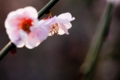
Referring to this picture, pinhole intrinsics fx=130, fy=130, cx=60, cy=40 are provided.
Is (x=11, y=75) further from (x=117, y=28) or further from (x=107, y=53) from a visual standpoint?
(x=117, y=28)

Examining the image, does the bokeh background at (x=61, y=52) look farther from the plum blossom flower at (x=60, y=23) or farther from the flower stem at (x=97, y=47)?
the plum blossom flower at (x=60, y=23)

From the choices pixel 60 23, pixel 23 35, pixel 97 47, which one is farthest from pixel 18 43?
pixel 97 47

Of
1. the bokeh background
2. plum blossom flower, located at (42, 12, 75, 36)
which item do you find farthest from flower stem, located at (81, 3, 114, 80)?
the bokeh background

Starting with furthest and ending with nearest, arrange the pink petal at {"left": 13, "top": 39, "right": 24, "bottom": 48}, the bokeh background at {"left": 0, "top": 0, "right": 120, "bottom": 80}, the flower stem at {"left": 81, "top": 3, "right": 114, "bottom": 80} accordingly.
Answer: the bokeh background at {"left": 0, "top": 0, "right": 120, "bottom": 80}, the flower stem at {"left": 81, "top": 3, "right": 114, "bottom": 80}, the pink petal at {"left": 13, "top": 39, "right": 24, "bottom": 48}

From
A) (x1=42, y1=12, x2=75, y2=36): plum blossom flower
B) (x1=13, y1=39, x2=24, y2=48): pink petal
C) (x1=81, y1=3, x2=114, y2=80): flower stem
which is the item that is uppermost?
(x1=81, y1=3, x2=114, y2=80): flower stem

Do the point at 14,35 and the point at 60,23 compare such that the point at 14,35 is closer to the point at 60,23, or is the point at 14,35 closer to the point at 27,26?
the point at 27,26

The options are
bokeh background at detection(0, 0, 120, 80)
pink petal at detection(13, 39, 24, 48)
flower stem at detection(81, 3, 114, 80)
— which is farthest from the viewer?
bokeh background at detection(0, 0, 120, 80)

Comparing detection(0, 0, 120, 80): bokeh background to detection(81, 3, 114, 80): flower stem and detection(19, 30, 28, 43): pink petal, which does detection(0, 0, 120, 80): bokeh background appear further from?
detection(19, 30, 28, 43): pink petal
